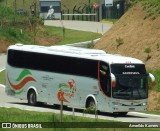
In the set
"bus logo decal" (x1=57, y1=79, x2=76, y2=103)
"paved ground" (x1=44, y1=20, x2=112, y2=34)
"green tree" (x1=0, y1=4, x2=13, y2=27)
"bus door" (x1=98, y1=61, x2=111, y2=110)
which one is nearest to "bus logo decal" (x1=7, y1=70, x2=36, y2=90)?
"bus logo decal" (x1=57, y1=79, x2=76, y2=103)

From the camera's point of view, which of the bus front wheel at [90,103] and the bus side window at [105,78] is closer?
the bus side window at [105,78]

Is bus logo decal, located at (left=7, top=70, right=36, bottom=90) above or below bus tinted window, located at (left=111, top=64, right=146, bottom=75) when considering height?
below

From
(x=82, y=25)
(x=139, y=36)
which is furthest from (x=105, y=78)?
(x=82, y=25)

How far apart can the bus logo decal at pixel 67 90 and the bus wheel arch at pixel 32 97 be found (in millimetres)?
2121

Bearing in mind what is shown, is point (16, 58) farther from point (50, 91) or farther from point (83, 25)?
point (83, 25)

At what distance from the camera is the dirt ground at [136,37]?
52375mm

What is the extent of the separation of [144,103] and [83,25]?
6009 cm

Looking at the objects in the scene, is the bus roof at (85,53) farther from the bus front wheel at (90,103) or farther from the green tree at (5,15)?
the green tree at (5,15)

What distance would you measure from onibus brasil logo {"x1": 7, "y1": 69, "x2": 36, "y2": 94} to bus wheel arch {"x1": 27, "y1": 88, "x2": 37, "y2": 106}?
64cm

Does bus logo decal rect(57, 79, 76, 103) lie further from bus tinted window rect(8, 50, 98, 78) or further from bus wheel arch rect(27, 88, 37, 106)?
bus wheel arch rect(27, 88, 37, 106)

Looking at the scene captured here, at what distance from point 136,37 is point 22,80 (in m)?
13.7

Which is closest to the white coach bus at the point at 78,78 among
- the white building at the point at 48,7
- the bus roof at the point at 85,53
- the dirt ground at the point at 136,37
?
the bus roof at the point at 85,53

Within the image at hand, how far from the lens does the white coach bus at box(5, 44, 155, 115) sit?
126ft

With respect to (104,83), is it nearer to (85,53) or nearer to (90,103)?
(90,103)
